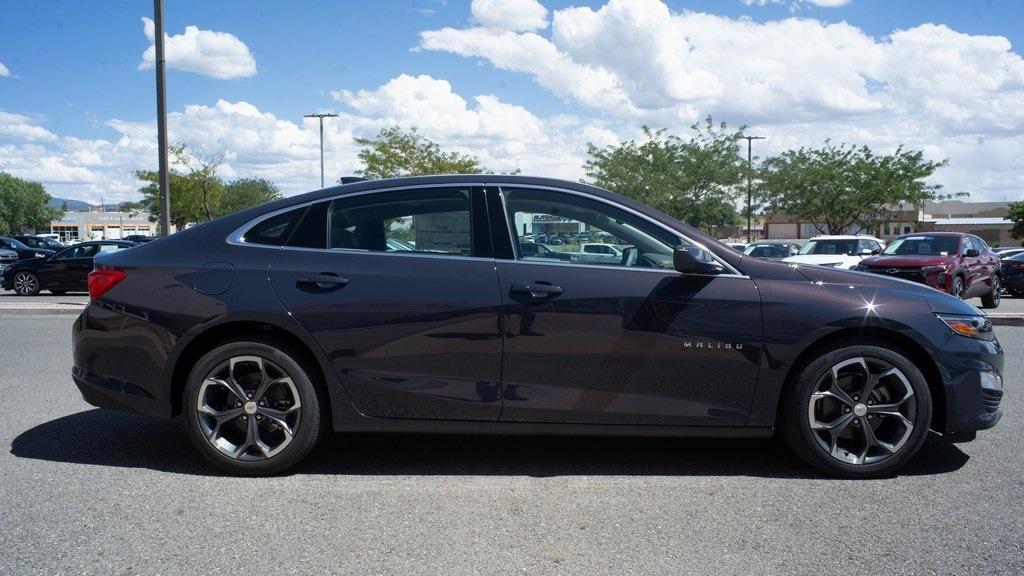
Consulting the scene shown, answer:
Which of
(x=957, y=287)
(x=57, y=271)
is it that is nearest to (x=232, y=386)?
(x=957, y=287)

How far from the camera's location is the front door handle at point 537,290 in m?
4.21

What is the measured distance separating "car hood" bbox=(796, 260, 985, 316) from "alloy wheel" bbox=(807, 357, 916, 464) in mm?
392

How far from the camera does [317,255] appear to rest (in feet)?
14.5

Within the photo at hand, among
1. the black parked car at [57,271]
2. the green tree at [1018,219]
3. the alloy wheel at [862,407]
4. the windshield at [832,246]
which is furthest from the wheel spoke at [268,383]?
the green tree at [1018,219]

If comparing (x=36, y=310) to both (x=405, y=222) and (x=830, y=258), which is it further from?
(x=830, y=258)

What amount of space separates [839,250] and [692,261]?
1796 cm

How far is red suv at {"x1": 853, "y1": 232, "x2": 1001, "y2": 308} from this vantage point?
14.8m

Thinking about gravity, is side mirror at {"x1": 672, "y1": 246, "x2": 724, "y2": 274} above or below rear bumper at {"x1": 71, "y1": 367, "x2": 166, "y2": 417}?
above

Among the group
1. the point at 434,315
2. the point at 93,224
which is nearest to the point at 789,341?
the point at 434,315

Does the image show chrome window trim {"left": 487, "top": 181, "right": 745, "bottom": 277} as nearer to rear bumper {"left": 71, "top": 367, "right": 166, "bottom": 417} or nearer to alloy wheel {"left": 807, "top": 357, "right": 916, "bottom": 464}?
alloy wheel {"left": 807, "top": 357, "right": 916, "bottom": 464}

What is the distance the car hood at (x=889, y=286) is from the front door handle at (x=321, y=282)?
7.95 ft

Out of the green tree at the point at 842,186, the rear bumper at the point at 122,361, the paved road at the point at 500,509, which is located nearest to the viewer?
the paved road at the point at 500,509

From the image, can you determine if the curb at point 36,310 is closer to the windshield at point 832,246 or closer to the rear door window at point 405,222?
the rear door window at point 405,222

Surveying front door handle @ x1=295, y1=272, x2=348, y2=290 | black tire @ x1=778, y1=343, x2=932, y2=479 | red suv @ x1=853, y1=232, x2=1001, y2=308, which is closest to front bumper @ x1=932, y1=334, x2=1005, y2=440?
black tire @ x1=778, y1=343, x2=932, y2=479
